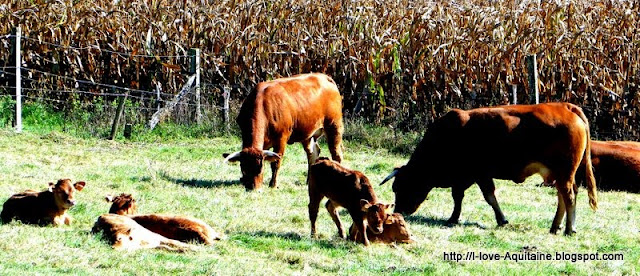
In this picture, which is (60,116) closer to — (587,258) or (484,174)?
(484,174)

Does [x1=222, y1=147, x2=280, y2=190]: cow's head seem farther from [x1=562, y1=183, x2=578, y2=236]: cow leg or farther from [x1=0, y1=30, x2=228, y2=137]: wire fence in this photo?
[x1=0, y1=30, x2=228, y2=137]: wire fence

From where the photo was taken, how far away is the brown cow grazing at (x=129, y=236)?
27.8ft

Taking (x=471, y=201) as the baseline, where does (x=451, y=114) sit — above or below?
above

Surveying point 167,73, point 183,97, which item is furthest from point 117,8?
point 183,97

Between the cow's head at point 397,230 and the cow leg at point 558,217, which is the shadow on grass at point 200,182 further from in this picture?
the cow leg at point 558,217

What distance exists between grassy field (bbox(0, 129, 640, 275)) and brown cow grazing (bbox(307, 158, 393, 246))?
0.25m

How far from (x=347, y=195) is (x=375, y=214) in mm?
446

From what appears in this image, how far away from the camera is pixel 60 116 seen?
62.7ft

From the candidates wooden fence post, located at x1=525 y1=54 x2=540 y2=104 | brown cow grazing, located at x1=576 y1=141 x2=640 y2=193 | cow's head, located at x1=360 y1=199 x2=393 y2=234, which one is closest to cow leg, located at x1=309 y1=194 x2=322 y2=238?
cow's head, located at x1=360 y1=199 x2=393 y2=234

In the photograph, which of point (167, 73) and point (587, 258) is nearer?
point (587, 258)

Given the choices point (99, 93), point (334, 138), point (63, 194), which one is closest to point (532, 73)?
point (334, 138)

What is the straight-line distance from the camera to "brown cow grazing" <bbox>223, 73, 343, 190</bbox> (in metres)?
13.0

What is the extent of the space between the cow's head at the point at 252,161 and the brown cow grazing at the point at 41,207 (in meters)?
3.58

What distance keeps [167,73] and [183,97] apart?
145 centimetres
